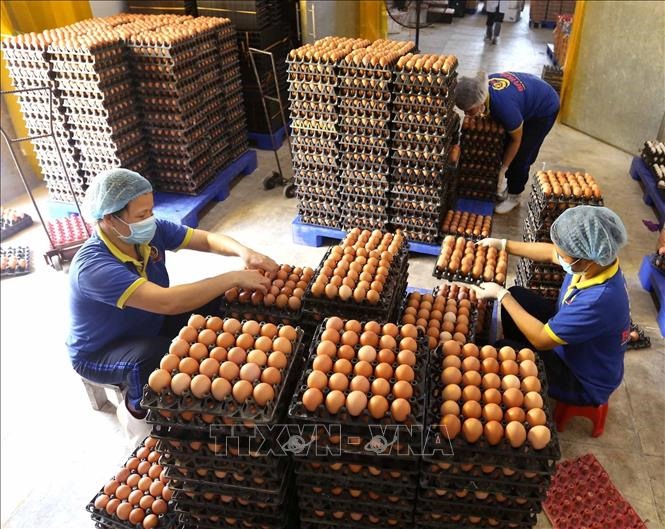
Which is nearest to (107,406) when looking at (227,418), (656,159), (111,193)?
(111,193)

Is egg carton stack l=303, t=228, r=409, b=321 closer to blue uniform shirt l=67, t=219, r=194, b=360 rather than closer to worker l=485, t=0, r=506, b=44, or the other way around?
blue uniform shirt l=67, t=219, r=194, b=360

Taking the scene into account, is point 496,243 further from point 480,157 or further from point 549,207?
point 480,157

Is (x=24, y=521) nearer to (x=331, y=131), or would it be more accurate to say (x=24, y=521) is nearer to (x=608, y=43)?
(x=331, y=131)

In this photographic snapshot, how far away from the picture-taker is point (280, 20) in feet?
29.3

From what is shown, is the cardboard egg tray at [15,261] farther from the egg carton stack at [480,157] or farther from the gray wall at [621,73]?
the gray wall at [621,73]

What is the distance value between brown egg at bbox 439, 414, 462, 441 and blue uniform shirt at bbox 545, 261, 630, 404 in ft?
3.92

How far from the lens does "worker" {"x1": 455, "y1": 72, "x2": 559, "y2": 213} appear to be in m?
5.62

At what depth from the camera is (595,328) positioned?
118 inches

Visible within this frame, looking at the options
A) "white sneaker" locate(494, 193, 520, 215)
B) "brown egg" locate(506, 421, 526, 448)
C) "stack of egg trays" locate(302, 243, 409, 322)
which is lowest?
"white sneaker" locate(494, 193, 520, 215)

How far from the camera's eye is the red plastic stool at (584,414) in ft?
11.8

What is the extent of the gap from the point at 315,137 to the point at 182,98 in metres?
1.89

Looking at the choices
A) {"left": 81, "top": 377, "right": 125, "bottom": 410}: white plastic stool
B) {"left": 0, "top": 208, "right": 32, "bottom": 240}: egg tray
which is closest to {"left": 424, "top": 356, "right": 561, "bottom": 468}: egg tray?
{"left": 81, "top": 377, "right": 125, "bottom": 410}: white plastic stool

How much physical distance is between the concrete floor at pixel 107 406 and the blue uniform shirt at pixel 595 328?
593 millimetres

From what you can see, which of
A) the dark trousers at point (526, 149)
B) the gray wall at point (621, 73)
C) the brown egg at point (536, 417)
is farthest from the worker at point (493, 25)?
the brown egg at point (536, 417)
